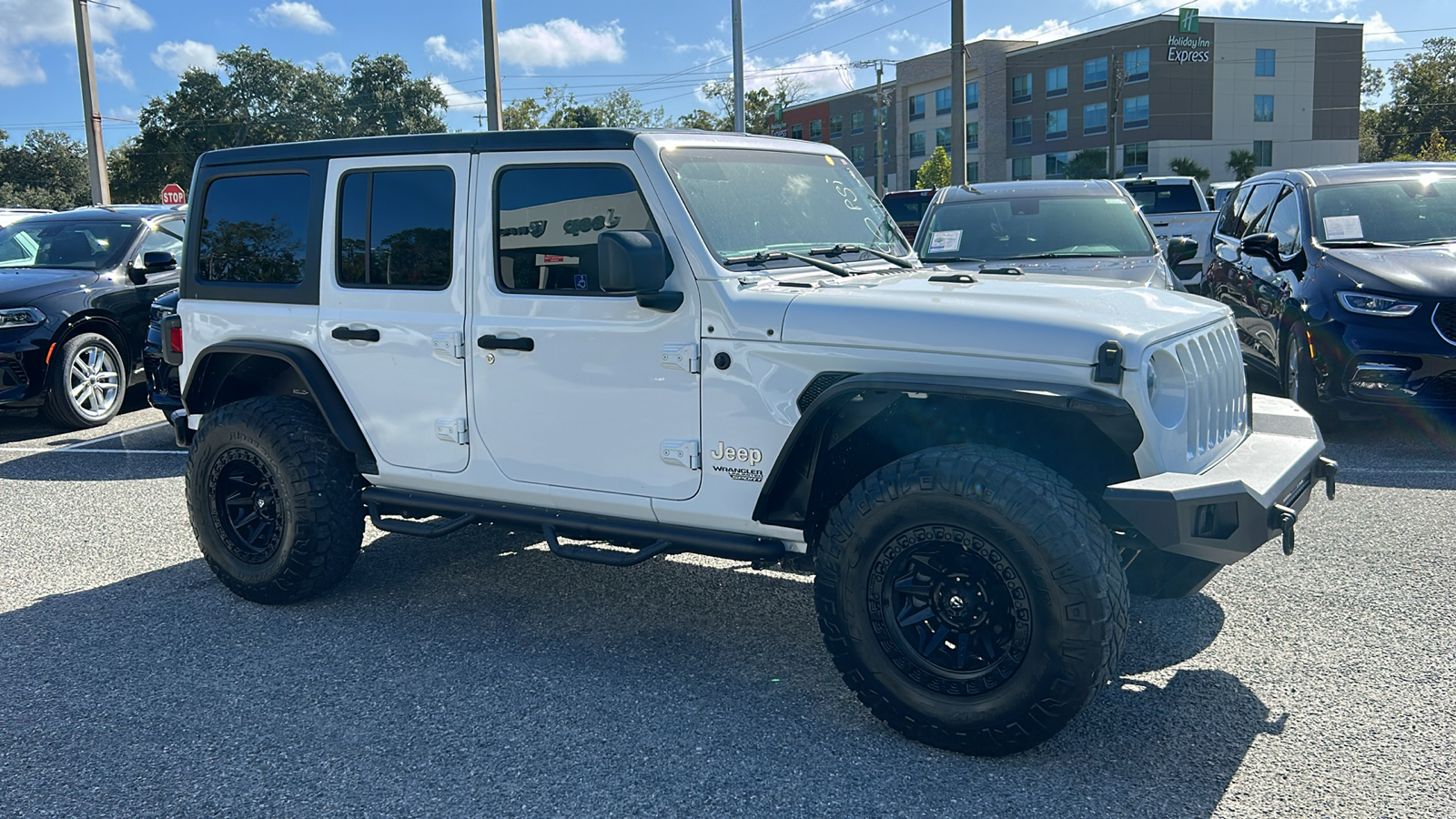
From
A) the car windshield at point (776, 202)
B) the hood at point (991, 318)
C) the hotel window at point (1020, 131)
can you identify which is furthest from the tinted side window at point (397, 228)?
the hotel window at point (1020, 131)

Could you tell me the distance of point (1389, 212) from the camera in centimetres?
804

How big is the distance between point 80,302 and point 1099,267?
8.09 m

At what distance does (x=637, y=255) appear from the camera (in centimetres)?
365

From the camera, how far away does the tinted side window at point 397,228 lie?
445cm

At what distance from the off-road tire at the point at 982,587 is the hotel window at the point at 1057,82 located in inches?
2774

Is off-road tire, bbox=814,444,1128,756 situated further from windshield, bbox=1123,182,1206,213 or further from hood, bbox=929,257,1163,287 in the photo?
windshield, bbox=1123,182,1206,213

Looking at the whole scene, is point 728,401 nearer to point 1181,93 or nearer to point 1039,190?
point 1039,190

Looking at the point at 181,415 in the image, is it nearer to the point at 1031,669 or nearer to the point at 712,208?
the point at 712,208

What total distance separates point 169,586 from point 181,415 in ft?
2.60

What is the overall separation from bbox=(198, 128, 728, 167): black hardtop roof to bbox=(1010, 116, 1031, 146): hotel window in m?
70.7

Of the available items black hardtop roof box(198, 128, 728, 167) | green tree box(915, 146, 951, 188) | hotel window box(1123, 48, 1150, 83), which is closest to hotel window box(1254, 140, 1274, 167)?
hotel window box(1123, 48, 1150, 83)

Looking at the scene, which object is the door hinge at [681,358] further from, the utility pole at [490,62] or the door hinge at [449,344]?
the utility pole at [490,62]

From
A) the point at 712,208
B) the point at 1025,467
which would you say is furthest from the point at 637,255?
the point at 1025,467

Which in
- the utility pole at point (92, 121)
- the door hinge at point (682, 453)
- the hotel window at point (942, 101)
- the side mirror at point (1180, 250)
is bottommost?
the door hinge at point (682, 453)
